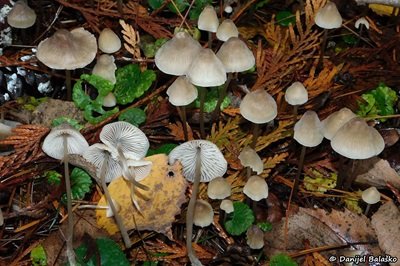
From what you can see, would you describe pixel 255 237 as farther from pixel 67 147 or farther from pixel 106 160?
pixel 67 147

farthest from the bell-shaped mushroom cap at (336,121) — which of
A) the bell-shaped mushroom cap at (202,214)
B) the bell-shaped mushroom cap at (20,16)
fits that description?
the bell-shaped mushroom cap at (20,16)

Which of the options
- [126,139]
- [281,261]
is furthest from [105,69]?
[281,261]

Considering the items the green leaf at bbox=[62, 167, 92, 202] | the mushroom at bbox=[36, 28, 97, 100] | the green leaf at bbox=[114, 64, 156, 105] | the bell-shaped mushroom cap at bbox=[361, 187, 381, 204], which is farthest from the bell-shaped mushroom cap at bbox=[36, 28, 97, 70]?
the bell-shaped mushroom cap at bbox=[361, 187, 381, 204]

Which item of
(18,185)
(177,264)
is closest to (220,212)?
(177,264)

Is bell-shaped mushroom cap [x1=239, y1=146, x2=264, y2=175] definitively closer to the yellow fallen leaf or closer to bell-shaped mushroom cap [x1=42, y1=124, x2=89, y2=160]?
the yellow fallen leaf

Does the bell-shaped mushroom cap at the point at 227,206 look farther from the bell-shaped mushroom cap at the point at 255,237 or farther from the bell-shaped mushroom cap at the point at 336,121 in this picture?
the bell-shaped mushroom cap at the point at 336,121

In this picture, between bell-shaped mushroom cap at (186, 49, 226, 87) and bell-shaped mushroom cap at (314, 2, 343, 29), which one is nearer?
bell-shaped mushroom cap at (186, 49, 226, 87)

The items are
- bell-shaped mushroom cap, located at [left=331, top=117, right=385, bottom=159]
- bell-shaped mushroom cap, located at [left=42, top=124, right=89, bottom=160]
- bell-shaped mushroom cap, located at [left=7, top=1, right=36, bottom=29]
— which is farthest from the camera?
bell-shaped mushroom cap, located at [left=7, top=1, right=36, bottom=29]
